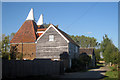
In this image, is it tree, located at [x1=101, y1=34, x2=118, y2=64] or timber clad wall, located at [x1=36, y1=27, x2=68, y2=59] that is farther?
timber clad wall, located at [x1=36, y1=27, x2=68, y2=59]

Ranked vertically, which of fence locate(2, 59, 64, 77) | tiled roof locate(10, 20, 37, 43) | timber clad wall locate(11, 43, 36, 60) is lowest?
fence locate(2, 59, 64, 77)

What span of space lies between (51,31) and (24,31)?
23.1 ft

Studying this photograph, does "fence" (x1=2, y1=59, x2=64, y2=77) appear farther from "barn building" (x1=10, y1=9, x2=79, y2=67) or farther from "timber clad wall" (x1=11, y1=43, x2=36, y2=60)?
"timber clad wall" (x1=11, y1=43, x2=36, y2=60)

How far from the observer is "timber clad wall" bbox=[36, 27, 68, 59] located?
30.1 m

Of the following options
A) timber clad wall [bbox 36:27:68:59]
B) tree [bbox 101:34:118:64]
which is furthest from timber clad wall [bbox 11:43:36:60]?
tree [bbox 101:34:118:64]

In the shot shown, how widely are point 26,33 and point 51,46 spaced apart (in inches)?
261

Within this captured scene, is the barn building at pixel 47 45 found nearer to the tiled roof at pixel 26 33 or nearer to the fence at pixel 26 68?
the tiled roof at pixel 26 33

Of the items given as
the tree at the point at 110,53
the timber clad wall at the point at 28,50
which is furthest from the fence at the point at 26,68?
the tree at the point at 110,53

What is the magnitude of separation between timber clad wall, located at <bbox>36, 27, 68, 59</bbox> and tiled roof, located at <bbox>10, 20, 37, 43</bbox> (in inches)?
83.3

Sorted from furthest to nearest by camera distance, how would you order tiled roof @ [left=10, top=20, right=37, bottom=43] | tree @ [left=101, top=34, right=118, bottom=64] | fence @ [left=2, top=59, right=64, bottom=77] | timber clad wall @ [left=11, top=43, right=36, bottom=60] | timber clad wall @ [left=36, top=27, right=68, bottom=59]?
tiled roof @ [left=10, top=20, right=37, bottom=43] → timber clad wall @ [left=11, top=43, right=36, bottom=60] → timber clad wall @ [left=36, top=27, right=68, bottom=59] → tree @ [left=101, top=34, right=118, bottom=64] → fence @ [left=2, top=59, right=64, bottom=77]

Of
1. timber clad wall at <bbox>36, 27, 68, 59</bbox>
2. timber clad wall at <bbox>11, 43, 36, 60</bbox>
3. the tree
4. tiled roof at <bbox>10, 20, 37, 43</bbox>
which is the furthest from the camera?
tiled roof at <bbox>10, 20, 37, 43</bbox>

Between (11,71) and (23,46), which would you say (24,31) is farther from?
(11,71)

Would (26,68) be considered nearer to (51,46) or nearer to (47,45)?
(51,46)

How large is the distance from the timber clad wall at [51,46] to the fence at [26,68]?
26.9 feet
